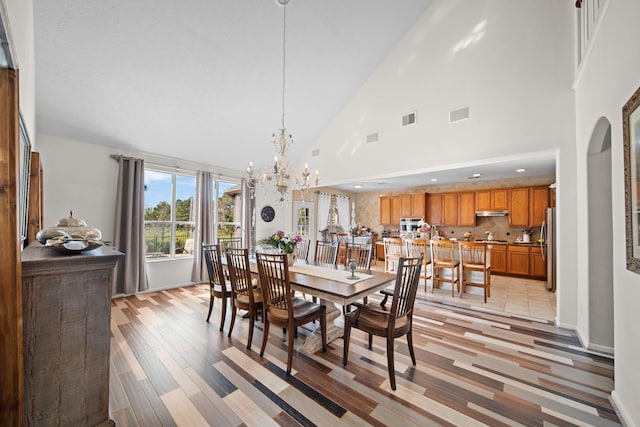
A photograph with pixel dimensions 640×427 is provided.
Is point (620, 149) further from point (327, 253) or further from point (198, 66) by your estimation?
point (198, 66)

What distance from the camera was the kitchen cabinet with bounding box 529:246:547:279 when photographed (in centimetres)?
547

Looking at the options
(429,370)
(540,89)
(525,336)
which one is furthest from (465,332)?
(540,89)

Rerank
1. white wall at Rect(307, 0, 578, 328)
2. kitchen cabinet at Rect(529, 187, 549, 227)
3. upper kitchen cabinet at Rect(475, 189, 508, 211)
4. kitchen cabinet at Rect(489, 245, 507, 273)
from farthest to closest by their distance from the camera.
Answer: upper kitchen cabinet at Rect(475, 189, 508, 211) < kitchen cabinet at Rect(489, 245, 507, 273) < kitchen cabinet at Rect(529, 187, 549, 227) < white wall at Rect(307, 0, 578, 328)

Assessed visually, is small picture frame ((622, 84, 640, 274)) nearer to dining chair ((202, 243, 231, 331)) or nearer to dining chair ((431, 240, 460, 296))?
dining chair ((431, 240, 460, 296))

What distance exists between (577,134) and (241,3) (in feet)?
14.1

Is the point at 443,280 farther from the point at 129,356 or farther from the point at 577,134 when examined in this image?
the point at 129,356

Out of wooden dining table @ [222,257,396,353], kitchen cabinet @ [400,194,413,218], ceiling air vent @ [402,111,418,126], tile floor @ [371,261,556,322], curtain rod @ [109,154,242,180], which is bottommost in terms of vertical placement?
tile floor @ [371,261,556,322]

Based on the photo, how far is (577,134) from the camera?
300 cm

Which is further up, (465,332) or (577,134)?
(577,134)

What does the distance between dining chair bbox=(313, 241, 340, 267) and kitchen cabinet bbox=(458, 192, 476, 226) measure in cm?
469

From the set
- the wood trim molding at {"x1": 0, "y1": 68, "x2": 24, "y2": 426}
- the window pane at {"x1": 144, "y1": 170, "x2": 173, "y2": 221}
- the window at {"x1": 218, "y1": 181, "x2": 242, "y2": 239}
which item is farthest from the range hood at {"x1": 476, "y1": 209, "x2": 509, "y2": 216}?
the wood trim molding at {"x1": 0, "y1": 68, "x2": 24, "y2": 426}

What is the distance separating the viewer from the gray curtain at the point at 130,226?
13.7 feet

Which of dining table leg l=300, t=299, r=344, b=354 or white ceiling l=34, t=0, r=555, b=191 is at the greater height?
white ceiling l=34, t=0, r=555, b=191

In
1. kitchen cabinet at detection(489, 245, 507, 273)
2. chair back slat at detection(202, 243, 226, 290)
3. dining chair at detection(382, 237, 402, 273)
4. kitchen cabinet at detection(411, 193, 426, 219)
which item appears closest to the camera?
chair back slat at detection(202, 243, 226, 290)
